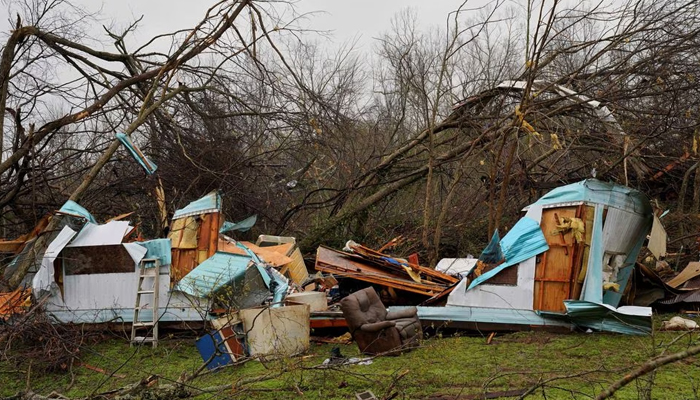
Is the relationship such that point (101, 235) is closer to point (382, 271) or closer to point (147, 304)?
point (147, 304)

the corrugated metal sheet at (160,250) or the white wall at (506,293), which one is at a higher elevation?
the corrugated metal sheet at (160,250)

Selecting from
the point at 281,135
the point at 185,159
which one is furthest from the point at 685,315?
the point at 185,159

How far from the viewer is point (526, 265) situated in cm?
771

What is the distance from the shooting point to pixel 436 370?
6074 mm

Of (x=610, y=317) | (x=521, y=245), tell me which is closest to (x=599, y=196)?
(x=521, y=245)

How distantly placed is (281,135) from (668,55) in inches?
257

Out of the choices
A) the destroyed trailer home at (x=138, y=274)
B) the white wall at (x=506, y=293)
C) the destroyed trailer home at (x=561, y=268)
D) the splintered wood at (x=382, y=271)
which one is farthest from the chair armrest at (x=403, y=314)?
the destroyed trailer home at (x=138, y=274)

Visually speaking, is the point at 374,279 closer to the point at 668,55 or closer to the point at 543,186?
the point at 543,186

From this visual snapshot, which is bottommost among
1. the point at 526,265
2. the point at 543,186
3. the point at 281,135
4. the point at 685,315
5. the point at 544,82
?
the point at 685,315

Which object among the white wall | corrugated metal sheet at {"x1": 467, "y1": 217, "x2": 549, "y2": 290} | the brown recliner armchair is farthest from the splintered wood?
the brown recliner armchair

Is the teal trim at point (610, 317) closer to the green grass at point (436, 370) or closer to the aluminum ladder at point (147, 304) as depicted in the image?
the green grass at point (436, 370)

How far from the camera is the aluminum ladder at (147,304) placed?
8070 millimetres

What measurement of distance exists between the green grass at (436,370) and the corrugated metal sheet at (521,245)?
799 mm

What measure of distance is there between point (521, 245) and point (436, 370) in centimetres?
237
